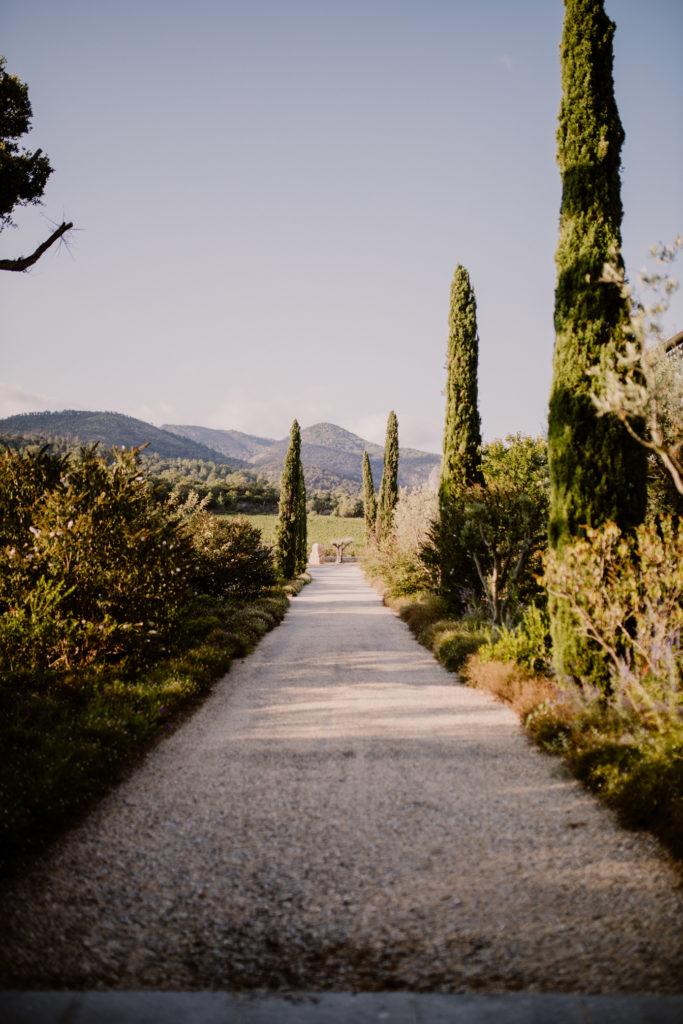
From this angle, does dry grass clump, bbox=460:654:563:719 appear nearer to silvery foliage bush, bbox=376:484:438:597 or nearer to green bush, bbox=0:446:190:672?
green bush, bbox=0:446:190:672

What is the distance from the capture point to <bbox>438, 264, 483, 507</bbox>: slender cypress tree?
12.7m

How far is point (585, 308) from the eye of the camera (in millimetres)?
5867

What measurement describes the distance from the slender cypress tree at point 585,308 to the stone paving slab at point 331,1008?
3603 mm

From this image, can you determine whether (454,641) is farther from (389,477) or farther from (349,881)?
(389,477)

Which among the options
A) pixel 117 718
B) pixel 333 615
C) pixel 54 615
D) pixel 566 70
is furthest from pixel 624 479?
pixel 333 615

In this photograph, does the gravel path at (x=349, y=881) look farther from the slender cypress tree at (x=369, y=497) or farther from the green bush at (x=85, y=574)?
the slender cypress tree at (x=369, y=497)

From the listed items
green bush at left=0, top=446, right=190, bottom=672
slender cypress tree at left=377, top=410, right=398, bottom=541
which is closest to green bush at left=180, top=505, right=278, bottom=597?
green bush at left=0, top=446, right=190, bottom=672

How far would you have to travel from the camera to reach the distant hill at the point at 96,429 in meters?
85.2

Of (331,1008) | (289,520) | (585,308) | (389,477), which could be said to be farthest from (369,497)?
(331,1008)

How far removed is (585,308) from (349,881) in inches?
216

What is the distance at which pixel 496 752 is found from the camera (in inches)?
189

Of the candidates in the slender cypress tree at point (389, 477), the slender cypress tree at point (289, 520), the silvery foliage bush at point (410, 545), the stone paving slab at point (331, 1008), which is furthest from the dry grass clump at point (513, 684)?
the slender cypress tree at point (389, 477)

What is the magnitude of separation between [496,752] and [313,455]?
19127 cm

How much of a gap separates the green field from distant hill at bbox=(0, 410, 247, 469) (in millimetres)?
31009
